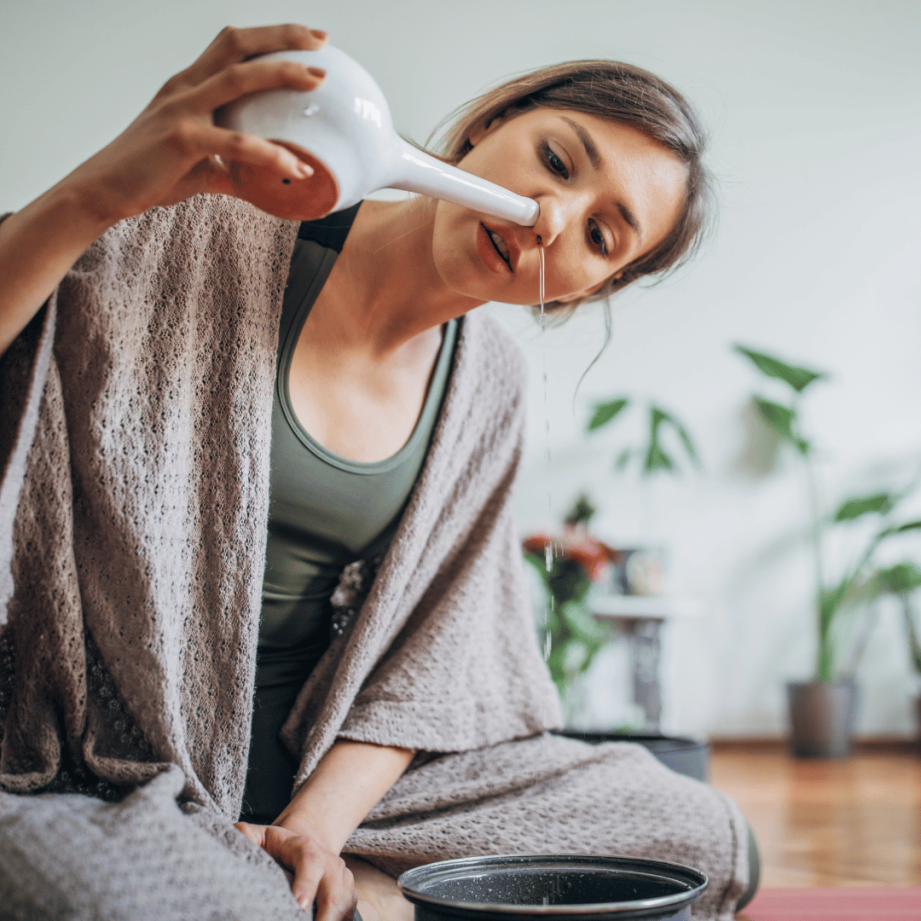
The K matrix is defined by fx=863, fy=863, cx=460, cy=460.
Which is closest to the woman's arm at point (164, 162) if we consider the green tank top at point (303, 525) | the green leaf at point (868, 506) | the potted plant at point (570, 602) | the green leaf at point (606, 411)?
the green tank top at point (303, 525)

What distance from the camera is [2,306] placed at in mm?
581

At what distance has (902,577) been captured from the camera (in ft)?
9.17

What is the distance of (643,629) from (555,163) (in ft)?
6.93

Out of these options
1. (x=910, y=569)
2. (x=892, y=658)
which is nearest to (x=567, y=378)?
(x=910, y=569)

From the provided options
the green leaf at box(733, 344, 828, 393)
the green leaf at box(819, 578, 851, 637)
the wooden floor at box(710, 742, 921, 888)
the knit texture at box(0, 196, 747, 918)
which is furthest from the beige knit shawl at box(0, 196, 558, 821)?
the green leaf at box(819, 578, 851, 637)

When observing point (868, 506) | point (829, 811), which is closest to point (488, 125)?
point (829, 811)

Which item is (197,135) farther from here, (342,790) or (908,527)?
(908,527)

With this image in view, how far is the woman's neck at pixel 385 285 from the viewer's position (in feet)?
2.81

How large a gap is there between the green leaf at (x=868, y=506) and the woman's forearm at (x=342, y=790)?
238 cm

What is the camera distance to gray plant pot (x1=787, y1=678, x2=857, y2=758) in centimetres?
277

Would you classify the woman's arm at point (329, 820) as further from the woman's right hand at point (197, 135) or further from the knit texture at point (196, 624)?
the woman's right hand at point (197, 135)

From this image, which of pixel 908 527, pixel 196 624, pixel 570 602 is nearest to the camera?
pixel 196 624

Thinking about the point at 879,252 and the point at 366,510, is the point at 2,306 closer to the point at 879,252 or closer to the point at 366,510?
the point at 366,510

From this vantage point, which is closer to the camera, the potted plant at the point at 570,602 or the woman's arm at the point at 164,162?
the woman's arm at the point at 164,162
